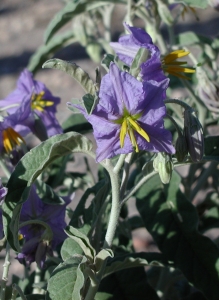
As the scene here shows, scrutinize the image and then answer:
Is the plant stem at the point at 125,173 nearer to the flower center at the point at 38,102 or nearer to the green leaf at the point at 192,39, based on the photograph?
the flower center at the point at 38,102

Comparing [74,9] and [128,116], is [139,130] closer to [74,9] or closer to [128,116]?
[128,116]

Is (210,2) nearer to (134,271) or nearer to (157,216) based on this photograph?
(157,216)

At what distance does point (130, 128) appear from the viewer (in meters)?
0.89

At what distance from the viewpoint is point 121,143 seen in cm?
87

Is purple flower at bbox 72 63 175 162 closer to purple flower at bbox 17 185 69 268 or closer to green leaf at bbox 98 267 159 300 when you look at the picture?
purple flower at bbox 17 185 69 268

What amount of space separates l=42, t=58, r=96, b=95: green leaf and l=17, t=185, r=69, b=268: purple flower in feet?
0.90

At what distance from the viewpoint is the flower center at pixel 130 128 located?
2.85 feet

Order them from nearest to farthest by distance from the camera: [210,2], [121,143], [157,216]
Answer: [121,143] < [157,216] < [210,2]

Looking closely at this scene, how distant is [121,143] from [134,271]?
1.46 feet

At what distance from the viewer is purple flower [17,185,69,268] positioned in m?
1.08

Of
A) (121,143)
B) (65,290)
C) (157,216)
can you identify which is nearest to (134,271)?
Result: (157,216)

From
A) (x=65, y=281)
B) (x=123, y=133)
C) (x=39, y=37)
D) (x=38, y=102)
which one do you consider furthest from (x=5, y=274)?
(x=39, y=37)

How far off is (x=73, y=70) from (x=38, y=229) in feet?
1.22

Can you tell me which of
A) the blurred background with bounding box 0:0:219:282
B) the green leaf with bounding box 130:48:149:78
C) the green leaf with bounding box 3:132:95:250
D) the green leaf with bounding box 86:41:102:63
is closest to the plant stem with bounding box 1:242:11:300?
the green leaf with bounding box 3:132:95:250
